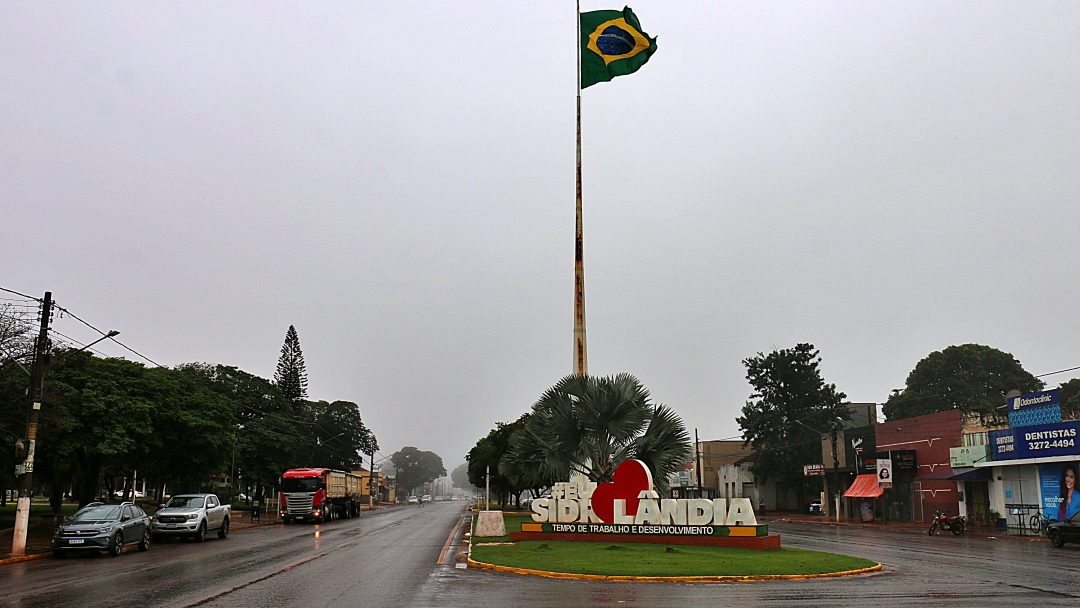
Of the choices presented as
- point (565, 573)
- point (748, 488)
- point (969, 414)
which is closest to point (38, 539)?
point (565, 573)

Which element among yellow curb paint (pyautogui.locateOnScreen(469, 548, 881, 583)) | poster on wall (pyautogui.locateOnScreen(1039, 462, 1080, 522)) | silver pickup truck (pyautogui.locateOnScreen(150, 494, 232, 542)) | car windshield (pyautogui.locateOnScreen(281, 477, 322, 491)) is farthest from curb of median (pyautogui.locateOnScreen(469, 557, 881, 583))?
car windshield (pyautogui.locateOnScreen(281, 477, 322, 491))

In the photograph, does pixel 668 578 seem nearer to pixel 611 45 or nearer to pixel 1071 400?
pixel 611 45

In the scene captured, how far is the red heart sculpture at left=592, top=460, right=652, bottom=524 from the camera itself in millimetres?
25781

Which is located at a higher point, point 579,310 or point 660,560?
point 579,310

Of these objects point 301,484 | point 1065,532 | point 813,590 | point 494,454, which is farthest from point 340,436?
point 813,590

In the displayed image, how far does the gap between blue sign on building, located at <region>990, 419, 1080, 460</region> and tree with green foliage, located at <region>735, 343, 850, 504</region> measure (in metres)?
26.9

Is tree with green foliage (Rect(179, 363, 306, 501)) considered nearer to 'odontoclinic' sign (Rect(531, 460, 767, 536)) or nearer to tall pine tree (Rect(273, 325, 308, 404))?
tall pine tree (Rect(273, 325, 308, 404))

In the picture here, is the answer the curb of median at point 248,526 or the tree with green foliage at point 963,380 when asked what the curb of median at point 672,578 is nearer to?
the curb of median at point 248,526

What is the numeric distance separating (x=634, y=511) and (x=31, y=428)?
1736 centimetres

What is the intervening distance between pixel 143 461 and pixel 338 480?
17.2m

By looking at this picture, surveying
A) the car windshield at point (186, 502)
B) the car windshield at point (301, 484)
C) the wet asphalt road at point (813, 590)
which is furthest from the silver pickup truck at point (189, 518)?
the wet asphalt road at point (813, 590)

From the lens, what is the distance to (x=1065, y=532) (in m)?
29.0

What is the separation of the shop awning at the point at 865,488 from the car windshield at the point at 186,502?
39.1 meters

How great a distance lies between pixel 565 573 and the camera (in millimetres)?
16625
